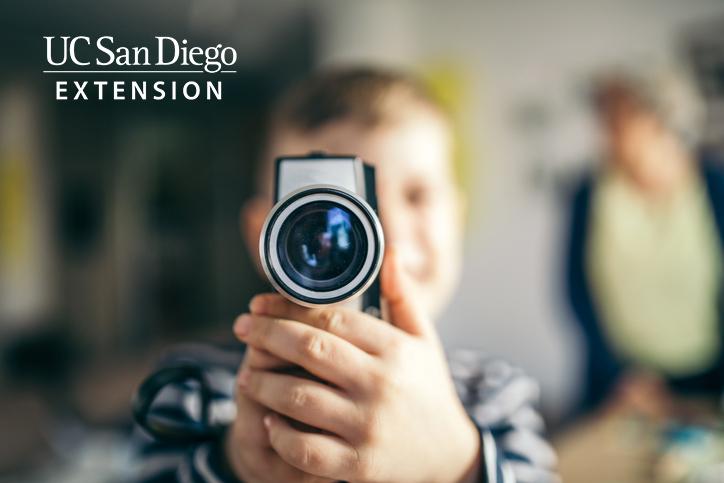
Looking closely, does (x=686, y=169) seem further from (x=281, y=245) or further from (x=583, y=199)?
(x=281, y=245)

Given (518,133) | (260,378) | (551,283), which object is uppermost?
(518,133)

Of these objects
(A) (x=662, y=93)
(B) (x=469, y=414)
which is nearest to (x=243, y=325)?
(B) (x=469, y=414)

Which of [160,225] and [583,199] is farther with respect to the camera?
[160,225]

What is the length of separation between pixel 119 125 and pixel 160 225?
1.95 ft

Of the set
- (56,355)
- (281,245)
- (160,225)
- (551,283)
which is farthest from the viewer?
(160,225)

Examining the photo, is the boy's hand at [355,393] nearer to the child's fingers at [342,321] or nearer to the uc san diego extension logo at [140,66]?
the child's fingers at [342,321]

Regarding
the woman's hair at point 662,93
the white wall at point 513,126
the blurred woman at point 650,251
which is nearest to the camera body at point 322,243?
→ the blurred woman at point 650,251

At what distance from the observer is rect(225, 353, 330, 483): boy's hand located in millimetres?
279

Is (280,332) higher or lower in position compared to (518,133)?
lower

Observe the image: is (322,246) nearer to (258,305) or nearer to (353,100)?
(258,305)

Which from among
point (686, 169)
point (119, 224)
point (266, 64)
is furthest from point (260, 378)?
point (119, 224)

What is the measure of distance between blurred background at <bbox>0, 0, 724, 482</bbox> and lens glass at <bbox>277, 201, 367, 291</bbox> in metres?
0.08

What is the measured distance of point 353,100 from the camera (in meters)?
0.40

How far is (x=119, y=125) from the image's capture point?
10.3 feet
